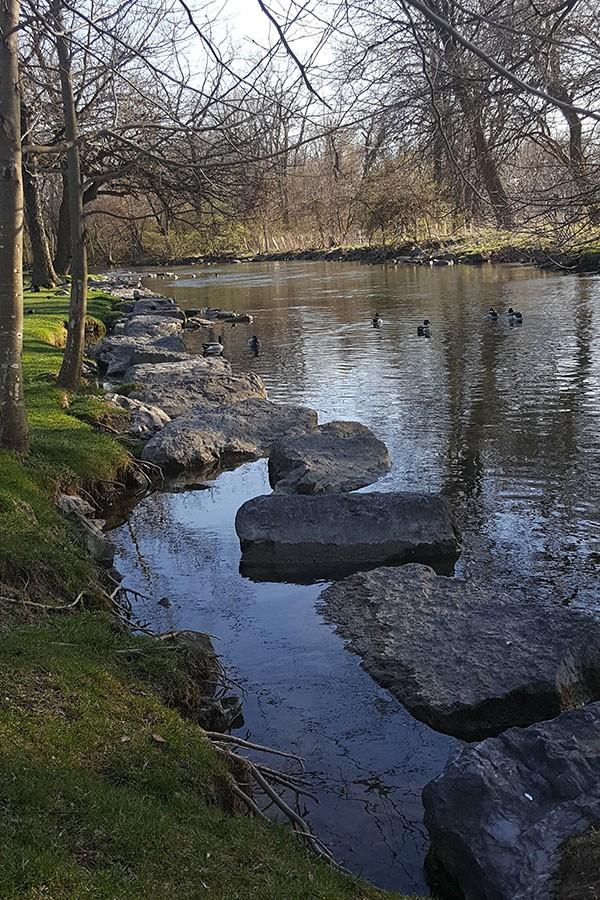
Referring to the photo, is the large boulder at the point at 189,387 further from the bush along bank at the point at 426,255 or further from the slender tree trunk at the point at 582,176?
the bush along bank at the point at 426,255

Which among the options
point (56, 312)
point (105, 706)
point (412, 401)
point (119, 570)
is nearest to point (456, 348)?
point (412, 401)

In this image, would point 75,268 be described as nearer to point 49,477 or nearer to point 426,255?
point 49,477

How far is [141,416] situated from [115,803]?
10168 millimetres

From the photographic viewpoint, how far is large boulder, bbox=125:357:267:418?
1509 cm

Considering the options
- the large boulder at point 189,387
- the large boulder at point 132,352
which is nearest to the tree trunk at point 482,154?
the large boulder at point 189,387

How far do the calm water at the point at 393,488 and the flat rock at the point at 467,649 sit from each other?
19 cm

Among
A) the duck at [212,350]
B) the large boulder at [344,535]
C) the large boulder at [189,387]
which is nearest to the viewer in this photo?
the large boulder at [344,535]

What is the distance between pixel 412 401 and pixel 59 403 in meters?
6.11

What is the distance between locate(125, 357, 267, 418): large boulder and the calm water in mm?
1147

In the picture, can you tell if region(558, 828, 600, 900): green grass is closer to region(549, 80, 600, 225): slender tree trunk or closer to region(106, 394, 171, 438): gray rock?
region(549, 80, 600, 225): slender tree trunk

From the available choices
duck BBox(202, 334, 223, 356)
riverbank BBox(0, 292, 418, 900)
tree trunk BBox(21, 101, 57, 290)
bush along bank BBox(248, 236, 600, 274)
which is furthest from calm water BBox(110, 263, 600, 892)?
bush along bank BBox(248, 236, 600, 274)

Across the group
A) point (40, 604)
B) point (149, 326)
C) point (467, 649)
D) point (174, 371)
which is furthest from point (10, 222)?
point (149, 326)

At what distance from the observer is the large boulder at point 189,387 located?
1509 centimetres

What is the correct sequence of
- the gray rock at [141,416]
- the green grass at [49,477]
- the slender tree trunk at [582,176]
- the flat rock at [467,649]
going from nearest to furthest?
the flat rock at [467,649], the slender tree trunk at [582,176], the green grass at [49,477], the gray rock at [141,416]
